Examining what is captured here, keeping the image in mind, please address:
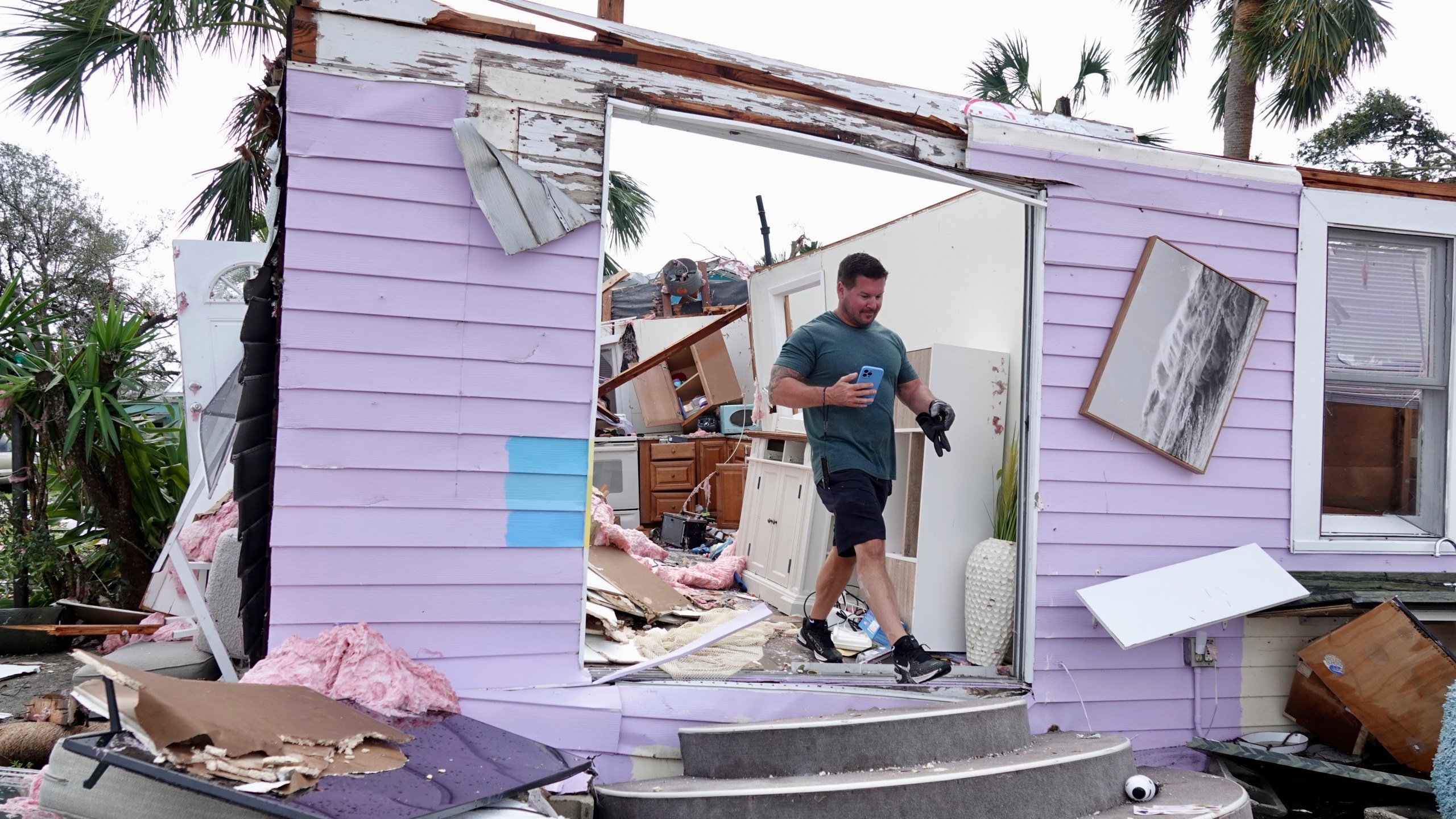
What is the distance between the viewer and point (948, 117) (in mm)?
4047

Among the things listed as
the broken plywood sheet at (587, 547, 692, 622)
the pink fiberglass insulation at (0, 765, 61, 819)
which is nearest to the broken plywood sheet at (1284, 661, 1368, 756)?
the broken plywood sheet at (587, 547, 692, 622)

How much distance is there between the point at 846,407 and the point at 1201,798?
1.99m

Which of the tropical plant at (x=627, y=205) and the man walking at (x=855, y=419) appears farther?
the tropical plant at (x=627, y=205)

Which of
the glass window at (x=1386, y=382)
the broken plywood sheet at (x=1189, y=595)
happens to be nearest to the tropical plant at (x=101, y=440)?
the broken plywood sheet at (x=1189, y=595)

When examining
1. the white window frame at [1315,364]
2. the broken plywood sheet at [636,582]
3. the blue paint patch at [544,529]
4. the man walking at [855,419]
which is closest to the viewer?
the blue paint patch at [544,529]

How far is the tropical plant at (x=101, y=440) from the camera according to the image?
4.80m

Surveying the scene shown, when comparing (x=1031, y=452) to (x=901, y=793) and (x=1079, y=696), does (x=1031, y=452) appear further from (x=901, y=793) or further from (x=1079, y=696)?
(x=901, y=793)

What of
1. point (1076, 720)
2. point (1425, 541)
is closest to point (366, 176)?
point (1076, 720)

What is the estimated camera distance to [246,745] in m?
2.39

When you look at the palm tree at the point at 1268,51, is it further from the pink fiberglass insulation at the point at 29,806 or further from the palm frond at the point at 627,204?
the pink fiberglass insulation at the point at 29,806

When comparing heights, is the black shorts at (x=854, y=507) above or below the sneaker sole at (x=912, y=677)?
above

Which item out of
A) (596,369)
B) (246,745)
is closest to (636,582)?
(596,369)

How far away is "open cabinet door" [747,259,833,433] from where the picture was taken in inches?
285

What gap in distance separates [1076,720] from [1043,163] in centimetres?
249
